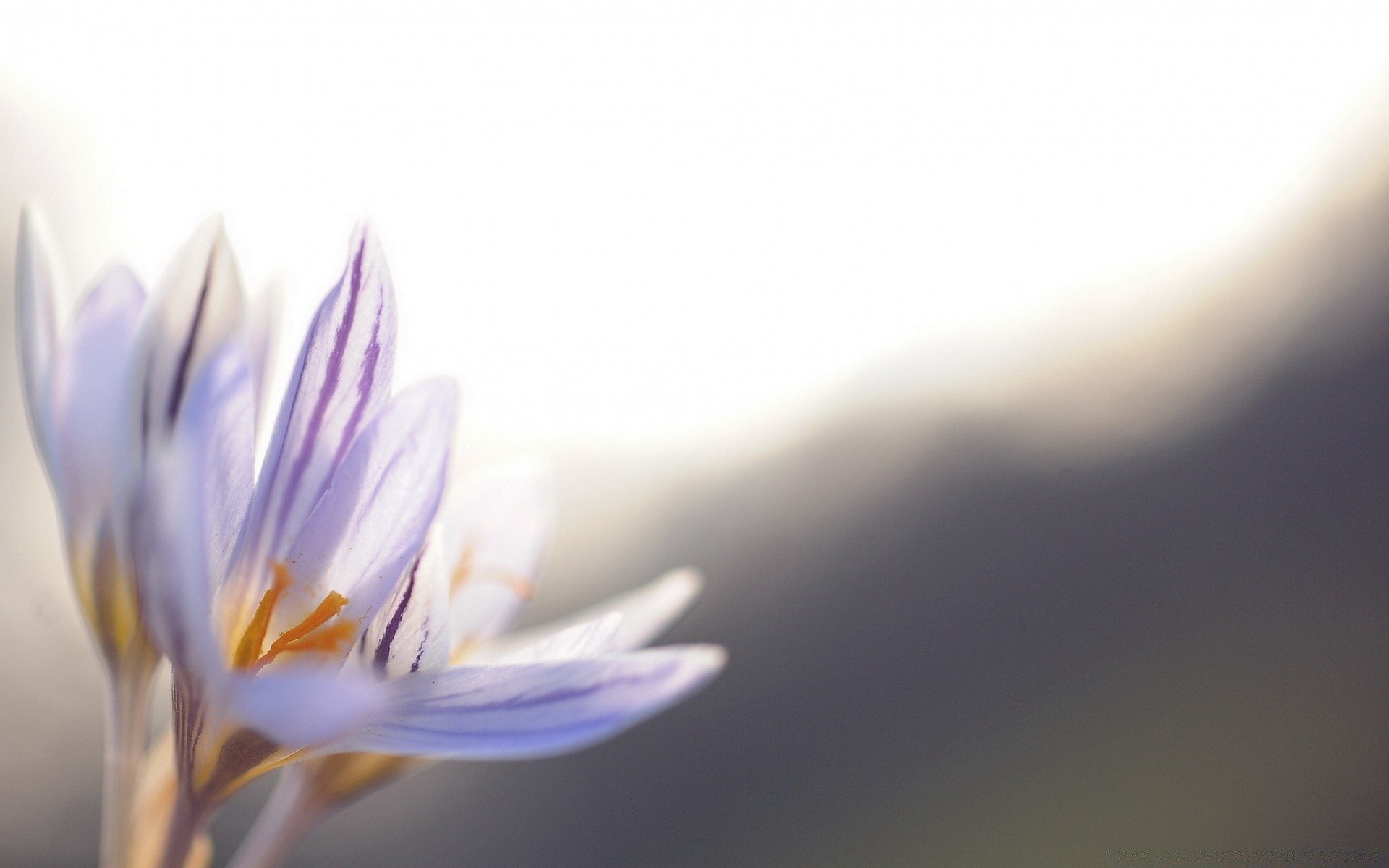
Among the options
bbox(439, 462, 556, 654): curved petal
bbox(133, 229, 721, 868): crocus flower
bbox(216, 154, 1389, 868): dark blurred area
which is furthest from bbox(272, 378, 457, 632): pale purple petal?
bbox(216, 154, 1389, 868): dark blurred area

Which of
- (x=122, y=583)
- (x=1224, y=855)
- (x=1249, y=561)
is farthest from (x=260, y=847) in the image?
(x=1249, y=561)

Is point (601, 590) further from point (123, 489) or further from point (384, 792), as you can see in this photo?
point (123, 489)

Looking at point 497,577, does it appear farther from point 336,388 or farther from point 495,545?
point 336,388

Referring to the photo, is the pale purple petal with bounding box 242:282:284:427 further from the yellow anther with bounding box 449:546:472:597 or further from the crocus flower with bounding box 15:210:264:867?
the yellow anther with bounding box 449:546:472:597

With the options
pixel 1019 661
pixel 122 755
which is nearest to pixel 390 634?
pixel 122 755

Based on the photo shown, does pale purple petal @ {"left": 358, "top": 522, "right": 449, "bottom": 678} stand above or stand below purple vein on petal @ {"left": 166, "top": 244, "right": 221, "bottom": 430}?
below

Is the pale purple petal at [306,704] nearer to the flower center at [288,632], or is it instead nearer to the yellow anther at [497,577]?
the flower center at [288,632]
